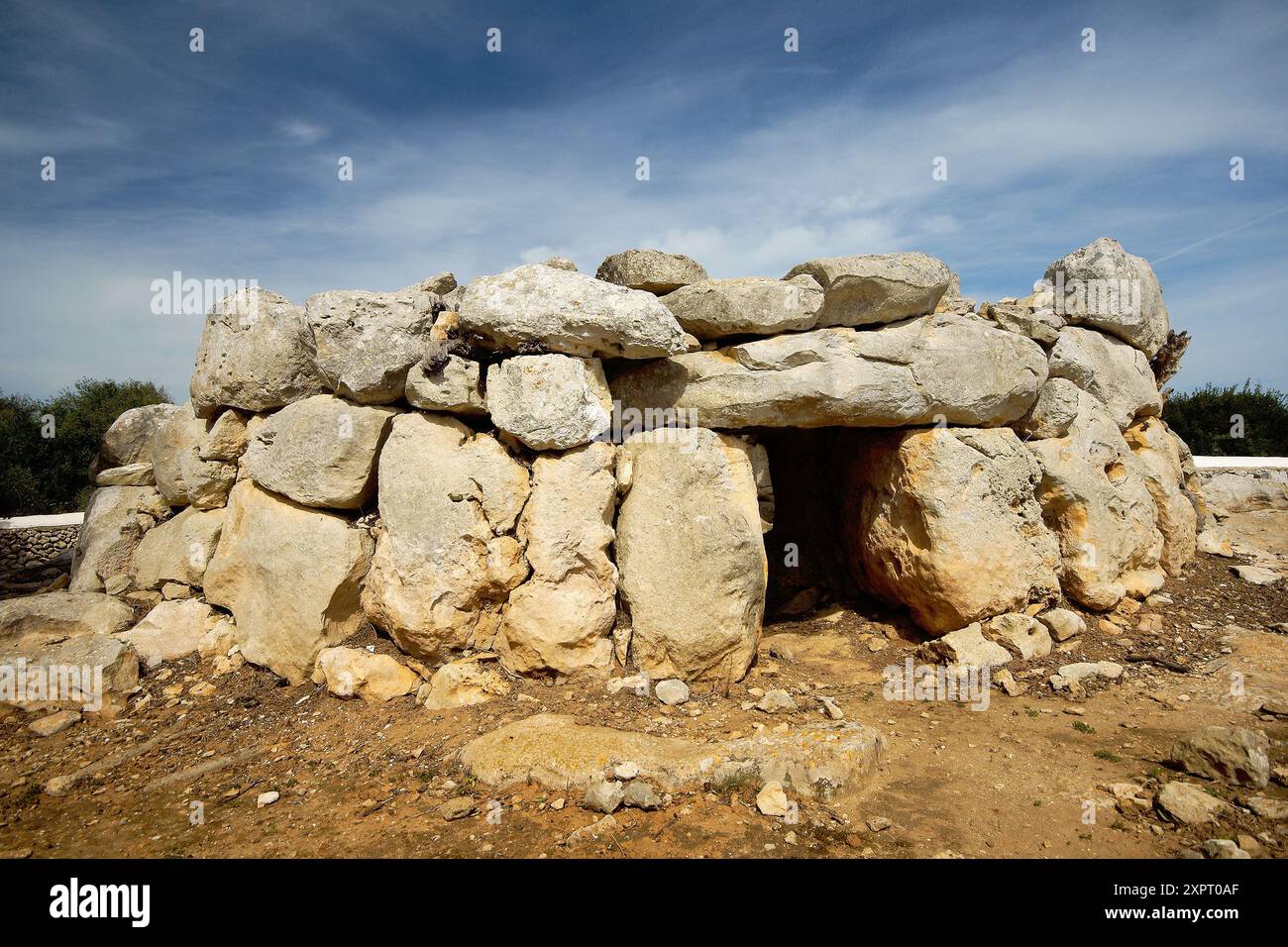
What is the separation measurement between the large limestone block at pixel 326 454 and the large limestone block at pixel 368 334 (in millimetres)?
288

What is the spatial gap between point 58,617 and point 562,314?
559 centimetres

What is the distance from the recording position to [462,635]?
18.9 feet

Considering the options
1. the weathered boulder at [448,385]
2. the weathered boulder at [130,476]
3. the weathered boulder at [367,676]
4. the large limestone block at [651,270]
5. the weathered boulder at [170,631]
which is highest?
the large limestone block at [651,270]

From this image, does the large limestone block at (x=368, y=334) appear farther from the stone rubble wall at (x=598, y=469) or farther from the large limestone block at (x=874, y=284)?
the large limestone block at (x=874, y=284)

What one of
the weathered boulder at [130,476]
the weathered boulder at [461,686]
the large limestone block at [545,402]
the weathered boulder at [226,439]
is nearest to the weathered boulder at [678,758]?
the weathered boulder at [461,686]

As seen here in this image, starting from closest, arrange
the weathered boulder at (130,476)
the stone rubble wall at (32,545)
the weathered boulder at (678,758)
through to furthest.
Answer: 1. the weathered boulder at (678,758)
2. the weathered boulder at (130,476)
3. the stone rubble wall at (32,545)

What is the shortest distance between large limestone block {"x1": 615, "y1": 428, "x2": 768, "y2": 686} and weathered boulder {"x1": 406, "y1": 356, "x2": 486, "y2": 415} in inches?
57.5

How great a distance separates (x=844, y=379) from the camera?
6352 millimetres

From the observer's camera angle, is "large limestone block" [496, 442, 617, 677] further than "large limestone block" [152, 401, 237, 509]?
No

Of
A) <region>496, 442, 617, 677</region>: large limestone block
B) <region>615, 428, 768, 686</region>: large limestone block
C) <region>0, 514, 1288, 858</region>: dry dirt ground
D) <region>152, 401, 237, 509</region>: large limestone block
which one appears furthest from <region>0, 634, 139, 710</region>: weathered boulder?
<region>615, 428, 768, 686</region>: large limestone block

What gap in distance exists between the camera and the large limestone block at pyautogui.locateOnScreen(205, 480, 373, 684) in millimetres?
5977

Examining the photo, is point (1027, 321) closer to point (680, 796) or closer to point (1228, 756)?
point (1228, 756)

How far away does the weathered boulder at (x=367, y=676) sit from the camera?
565 cm

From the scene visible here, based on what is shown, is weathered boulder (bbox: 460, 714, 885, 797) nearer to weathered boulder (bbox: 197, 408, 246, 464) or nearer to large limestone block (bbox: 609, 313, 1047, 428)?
large limestone block (bbox: 609, 313, 1047, 428)
